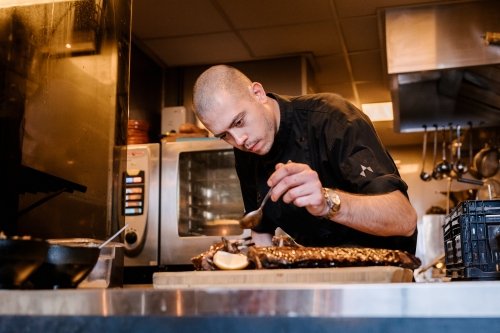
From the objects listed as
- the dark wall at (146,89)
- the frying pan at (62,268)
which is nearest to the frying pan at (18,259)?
the frying pan at (62,268)

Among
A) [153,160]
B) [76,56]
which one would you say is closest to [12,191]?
[76,56]

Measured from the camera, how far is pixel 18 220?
66.8 inches

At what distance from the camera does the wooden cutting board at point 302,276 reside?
0.98 meters

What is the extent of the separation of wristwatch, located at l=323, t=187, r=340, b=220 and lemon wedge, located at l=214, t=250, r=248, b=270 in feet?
0.87

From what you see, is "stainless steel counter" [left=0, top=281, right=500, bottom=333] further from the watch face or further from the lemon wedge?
the watch face

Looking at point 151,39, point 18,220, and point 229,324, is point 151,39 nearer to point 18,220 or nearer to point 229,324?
point 18,220

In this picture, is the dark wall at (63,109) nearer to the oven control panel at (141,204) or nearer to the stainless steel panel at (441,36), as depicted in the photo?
the oven control panel at (141,204)

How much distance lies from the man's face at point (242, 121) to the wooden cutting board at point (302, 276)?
0.78m

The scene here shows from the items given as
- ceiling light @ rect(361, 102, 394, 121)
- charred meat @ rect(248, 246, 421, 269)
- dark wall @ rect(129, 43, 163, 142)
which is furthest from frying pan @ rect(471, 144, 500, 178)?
charred meat @ rect(248, 246, 421, 269)

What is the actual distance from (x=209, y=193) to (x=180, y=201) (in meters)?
0.27

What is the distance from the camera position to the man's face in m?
1.77

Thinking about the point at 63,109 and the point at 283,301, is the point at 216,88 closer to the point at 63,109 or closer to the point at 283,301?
the point at 63,109

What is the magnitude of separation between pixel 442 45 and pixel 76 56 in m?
2.18

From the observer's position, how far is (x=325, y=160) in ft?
6.42
